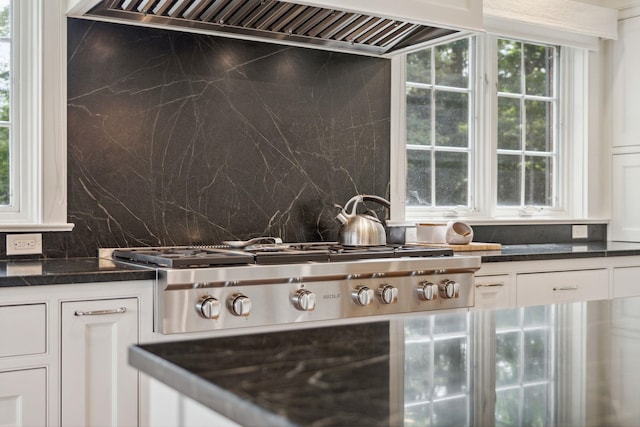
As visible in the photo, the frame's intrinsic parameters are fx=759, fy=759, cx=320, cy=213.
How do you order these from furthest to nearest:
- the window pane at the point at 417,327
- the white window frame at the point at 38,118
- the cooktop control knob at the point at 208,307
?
the white window frame at the point at 38,118
the cooktop control knob at the point at 208,307
the window pane at the point at 417,327

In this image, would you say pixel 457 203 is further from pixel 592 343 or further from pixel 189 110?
pixel 592 343

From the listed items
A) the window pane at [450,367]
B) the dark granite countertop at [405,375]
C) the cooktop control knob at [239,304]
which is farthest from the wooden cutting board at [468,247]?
the window pane at [450,367]

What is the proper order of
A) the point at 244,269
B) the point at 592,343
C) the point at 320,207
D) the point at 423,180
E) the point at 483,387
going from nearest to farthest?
the point at 483,387 < the point at 592,343 < the point at 244,269 < the point at 320,207 < the point at 423,180

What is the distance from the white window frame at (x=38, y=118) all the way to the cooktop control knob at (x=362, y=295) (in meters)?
1.12

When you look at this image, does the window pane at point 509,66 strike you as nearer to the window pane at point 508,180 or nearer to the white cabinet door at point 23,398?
the window pane at point 508,180

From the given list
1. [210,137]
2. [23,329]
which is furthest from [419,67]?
[23,329]

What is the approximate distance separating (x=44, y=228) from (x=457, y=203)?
85.8 inches

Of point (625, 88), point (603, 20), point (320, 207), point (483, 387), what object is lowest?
point (483, 387)

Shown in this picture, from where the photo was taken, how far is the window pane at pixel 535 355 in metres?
0.99

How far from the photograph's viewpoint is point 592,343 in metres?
1.21

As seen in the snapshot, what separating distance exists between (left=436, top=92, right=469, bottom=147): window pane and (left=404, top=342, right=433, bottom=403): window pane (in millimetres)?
2960

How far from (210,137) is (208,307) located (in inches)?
39.6

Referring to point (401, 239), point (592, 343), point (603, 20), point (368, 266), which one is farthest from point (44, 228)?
point (603, 20)

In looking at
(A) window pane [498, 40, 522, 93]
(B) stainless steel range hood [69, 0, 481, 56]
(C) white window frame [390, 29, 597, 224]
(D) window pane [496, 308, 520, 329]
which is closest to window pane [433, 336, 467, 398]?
(D) window pane [496, 308, 520, 329]
